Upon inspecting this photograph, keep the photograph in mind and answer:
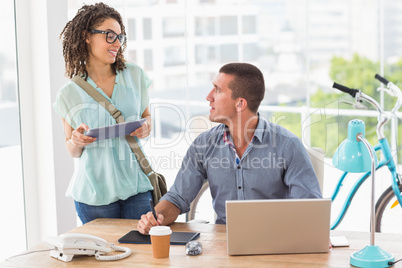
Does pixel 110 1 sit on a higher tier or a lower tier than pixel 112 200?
higher

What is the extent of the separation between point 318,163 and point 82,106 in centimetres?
104

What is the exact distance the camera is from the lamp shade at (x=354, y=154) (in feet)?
5.09

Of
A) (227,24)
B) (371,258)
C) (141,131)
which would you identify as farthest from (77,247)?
(227,24)

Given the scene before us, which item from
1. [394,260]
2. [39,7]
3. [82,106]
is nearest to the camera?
[394,260]

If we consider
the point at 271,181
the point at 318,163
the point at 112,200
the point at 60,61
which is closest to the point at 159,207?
the point at 112,200

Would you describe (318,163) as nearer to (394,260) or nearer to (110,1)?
(394,260)

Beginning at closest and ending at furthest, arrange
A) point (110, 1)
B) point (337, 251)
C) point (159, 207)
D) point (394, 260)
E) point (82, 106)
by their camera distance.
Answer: point (394, 260) → point (337, 251) → point (159, 207) → point (82, 106) → point (110, 1)

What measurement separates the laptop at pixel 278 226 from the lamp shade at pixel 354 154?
13 centimetres

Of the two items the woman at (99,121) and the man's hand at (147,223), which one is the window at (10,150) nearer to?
the woman at (99,121)

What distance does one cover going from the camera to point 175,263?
5.36ft

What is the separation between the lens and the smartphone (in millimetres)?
2059

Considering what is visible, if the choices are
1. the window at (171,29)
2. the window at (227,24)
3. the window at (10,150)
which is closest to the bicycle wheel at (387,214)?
the window at (10,150)

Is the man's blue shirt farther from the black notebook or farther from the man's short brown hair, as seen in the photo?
the black notebook

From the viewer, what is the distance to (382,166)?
3.03m
